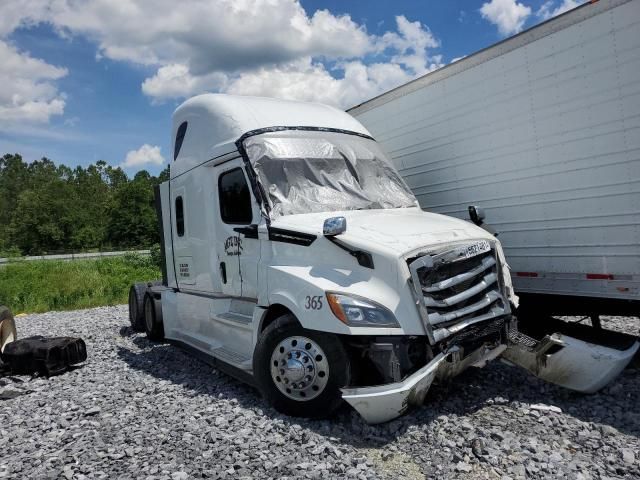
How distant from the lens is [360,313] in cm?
432

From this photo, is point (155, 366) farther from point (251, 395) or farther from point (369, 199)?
point (369, 199)

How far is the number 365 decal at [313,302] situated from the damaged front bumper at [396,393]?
2.35 ft

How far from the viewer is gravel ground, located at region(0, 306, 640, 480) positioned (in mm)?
3834

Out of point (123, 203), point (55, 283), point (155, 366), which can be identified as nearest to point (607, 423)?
point (155, 366)

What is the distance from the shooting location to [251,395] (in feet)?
18.1

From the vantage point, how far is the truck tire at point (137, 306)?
955cm

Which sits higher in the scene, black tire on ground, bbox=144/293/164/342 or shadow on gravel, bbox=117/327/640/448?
black tire on ground, bbox=144/293/164/342

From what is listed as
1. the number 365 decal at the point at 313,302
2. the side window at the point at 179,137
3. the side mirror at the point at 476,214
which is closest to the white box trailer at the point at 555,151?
the side mirror at the point at 476,214

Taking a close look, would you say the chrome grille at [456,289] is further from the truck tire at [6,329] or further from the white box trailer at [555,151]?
the truck tire at [6,329]

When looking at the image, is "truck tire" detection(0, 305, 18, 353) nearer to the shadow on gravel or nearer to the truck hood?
the shadow on gravel

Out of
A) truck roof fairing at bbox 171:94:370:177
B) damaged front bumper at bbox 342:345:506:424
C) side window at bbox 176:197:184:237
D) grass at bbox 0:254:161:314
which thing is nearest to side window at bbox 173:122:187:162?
truck roof fairing at bbox 171:94:370:177

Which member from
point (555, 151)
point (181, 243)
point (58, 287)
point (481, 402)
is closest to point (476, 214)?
point (555, 151)

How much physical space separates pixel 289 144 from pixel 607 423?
4.06 meters

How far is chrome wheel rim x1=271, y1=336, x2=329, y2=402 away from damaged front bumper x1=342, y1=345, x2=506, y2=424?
365 millimetres
